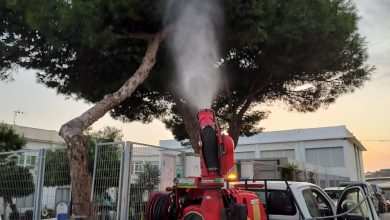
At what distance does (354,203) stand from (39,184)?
628 cm

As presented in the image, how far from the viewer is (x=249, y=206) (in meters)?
4.84

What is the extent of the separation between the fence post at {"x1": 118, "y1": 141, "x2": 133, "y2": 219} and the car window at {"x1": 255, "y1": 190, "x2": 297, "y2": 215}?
2.49 m

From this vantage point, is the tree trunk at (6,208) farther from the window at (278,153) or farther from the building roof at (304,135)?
the window at (278,153)

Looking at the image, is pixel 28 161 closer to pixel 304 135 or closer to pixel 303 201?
pixel 303 201

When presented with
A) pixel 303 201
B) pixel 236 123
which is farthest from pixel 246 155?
pixel 303 201

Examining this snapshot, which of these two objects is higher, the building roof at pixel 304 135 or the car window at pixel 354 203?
the building roof at pixel 304 135

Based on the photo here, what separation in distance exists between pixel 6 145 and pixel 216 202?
44.1ft

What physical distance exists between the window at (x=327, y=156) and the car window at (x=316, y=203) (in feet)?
107

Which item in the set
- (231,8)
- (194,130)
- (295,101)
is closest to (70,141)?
(231,8)

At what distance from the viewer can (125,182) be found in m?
6.82

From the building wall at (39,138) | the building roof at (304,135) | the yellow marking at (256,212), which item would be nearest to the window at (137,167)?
the yellow marking at (256,212)

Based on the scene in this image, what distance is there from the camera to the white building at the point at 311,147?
36.7m

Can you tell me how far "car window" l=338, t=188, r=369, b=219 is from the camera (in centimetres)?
510

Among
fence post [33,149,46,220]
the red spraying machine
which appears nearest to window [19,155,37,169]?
fence post [33,149,46,220]
